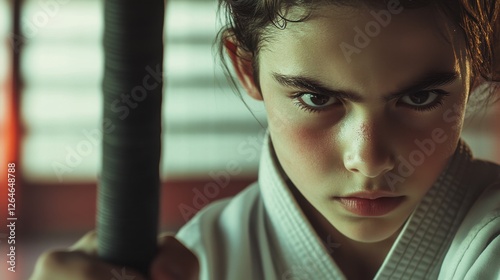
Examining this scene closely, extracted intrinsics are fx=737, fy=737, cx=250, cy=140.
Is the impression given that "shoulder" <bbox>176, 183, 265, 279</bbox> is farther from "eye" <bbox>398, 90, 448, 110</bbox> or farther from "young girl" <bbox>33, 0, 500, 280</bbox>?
"eye" <bbox>398, 90, 448, 110</bbox>

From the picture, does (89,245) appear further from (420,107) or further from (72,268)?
(420,107)

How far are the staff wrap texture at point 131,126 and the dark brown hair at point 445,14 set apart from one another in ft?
0.84

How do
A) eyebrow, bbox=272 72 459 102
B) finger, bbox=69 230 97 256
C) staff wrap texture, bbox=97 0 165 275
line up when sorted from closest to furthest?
staff wrap texture, bbox=97 0 165 275 < finger, bbox=69 230 97 256 < eyebrow, bbox=272 72 459 102

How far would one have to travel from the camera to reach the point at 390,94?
1.84ft

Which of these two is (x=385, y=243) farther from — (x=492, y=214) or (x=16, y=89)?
(x=16, y=89)

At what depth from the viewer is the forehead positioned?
0.56 meters

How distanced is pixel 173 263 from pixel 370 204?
21 cm

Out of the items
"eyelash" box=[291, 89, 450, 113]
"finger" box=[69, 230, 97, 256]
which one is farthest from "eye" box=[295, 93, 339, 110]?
"finger" box=[69, 230, 97, 256]

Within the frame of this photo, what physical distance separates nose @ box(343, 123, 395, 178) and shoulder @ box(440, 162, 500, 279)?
139 millimetres

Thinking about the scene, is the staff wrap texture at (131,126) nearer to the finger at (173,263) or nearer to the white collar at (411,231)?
the finger at (173,263)

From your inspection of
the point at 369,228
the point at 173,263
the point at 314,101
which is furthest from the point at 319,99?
the point at 173,263

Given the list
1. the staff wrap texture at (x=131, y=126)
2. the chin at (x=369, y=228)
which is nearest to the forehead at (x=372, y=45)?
the chin at (x=369, y=228)

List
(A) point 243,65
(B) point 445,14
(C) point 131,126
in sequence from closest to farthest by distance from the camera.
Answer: (C) point 131,126, (B) point 445,14, (A) point 243,65

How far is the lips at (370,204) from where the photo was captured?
598 millimetres
